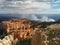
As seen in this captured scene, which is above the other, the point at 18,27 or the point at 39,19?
the point at 39,19

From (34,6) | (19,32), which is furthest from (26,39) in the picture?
(34,6)

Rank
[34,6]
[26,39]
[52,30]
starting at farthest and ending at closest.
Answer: [34,6]
[26,39]
[52,30]

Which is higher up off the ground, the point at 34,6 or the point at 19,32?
the point at 34,6

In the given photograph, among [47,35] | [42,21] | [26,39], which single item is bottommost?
[26,39]

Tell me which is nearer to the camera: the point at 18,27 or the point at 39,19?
the point at 39,19

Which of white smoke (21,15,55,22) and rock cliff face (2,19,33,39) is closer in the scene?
white smoke (21,15,55,22)

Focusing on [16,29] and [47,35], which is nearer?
[47,35]

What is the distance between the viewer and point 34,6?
518cm

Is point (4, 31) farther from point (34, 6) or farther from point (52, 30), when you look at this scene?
point (52, 30)

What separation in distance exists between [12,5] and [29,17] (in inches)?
20.1

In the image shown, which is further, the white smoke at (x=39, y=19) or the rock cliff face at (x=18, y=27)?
the rock cliff face at (x=18, y=27)

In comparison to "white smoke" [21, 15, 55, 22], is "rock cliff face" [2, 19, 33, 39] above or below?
below

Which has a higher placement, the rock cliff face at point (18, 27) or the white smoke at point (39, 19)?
the white smoke at point (39, 19)

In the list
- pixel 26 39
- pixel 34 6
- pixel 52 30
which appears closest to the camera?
pixel 52 30
